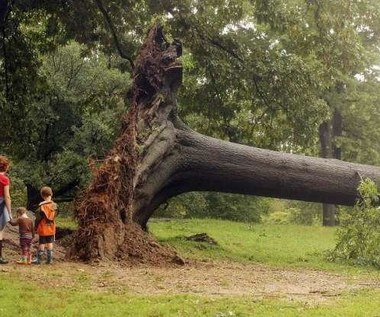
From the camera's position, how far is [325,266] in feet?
37.0

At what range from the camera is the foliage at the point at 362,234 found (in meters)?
11.9

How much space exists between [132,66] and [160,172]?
5.57 metres

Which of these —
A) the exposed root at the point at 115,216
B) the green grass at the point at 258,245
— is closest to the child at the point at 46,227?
the exposed root at the point at 115,216

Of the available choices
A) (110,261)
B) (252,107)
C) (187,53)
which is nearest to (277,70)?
(252,107)

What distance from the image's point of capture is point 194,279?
788 cm

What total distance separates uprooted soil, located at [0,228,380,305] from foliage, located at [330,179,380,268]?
7.83 feet

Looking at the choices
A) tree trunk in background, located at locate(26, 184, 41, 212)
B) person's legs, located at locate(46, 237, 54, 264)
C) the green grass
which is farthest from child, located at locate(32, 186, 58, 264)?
tree trunk in background, located at locate(26, 184, 41, 212)

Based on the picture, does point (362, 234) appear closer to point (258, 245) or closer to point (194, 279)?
point (258, 245)

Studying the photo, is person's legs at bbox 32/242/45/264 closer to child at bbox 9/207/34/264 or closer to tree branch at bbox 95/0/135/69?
child at bbox 9/207/34/264

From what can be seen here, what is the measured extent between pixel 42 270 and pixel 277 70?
384 inches

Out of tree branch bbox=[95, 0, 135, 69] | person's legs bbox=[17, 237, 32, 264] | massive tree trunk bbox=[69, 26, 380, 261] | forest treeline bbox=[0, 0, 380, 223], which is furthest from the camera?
forest treeline bbox=[0, 0, 380, 223]

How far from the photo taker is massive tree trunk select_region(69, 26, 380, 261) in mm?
9117

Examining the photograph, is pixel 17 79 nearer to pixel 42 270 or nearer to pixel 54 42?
pixel 54 42

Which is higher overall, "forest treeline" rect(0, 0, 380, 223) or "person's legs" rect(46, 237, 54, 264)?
"forest treeline" rect(0, 0, 380, 223)
